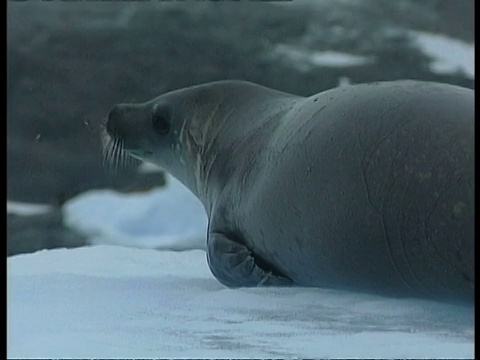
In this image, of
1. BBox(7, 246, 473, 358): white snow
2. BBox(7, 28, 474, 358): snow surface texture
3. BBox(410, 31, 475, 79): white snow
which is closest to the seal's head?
BBox(7, 28, 474, 358): snow surface texture

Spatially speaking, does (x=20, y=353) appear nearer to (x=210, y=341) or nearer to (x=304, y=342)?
(x=210, y=341)

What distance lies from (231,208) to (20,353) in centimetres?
93

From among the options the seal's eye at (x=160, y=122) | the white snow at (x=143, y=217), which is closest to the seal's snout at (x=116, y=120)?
the seal's eye at (x=160, y=122)

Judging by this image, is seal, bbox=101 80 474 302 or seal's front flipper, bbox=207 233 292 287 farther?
seal's front flipper, bbox=207 233 292 287

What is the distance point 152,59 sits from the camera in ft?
9.10

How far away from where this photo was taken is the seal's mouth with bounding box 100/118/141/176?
2.45 meters

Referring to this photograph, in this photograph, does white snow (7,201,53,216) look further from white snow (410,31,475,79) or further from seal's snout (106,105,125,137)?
white snow (410,31,475,79)

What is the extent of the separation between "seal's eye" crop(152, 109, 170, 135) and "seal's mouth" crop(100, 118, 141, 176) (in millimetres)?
123

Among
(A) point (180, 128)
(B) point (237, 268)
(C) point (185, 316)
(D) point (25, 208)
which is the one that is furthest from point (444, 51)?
(C) point (185, 316)

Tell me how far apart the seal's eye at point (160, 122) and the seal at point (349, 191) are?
194 mm

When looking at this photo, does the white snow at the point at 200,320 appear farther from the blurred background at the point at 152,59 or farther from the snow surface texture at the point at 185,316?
the blurred background at the point at 152,59

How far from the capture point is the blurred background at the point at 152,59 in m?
2.57

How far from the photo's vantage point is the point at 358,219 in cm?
155

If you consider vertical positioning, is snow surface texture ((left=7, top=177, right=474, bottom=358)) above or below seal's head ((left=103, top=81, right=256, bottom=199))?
below
